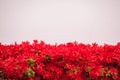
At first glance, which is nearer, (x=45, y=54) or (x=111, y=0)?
Answer: (x=45, y=54)

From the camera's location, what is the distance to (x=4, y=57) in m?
4.69

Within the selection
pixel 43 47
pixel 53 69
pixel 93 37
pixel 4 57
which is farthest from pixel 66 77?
pixel 93 37

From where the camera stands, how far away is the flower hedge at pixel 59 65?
164 inches

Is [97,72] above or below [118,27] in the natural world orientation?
below

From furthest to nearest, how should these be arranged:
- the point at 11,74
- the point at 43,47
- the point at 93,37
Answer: the point at 93,37 < the point at 43,47 < the point at 11,74

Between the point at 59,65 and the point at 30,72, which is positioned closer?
the point at 30,72

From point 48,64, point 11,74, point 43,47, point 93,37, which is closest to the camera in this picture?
point 11,74

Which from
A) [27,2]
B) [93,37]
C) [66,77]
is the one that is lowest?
[66,77]

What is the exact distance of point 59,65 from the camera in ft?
14.4

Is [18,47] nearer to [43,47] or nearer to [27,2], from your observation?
[43,47]

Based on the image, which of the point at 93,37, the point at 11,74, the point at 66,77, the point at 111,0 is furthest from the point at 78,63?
the point at 111,0

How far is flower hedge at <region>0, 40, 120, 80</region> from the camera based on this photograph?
4.16 meters

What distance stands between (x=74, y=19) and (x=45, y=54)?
4988 mm

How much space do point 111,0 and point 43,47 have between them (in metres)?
5.18
